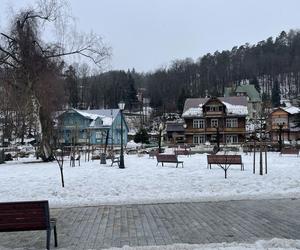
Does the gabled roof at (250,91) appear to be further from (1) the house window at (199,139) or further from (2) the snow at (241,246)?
(2) the snow at (241,246)

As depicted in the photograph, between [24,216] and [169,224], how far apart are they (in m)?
3.34

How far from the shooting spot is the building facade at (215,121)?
72.1 meters

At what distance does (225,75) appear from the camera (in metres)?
129

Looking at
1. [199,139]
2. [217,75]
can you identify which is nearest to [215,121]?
[199,139]

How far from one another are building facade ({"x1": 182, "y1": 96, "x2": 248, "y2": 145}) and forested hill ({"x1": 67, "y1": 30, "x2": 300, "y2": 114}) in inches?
1521

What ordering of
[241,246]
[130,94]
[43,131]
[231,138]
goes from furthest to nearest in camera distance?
[130,94] < [231,138] < [43,131] < [241,246]

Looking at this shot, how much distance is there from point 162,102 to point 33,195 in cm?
10351

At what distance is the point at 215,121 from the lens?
73.1 m

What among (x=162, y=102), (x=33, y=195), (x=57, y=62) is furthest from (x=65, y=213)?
(x=162, y=102)

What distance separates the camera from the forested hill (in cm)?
11738

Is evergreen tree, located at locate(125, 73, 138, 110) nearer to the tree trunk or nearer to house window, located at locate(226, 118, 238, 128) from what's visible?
house window, located at locate(226, 118, 238, 128)

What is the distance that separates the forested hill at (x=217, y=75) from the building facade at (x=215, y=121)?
38.6m

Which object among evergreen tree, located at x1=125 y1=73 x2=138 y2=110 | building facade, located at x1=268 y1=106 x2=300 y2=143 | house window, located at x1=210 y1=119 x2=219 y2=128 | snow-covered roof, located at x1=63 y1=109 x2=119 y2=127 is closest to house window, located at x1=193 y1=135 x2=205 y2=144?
house window, located at x1=210 y1=119 x2=219 y2=128

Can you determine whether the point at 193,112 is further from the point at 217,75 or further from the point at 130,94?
the point at 217,75
